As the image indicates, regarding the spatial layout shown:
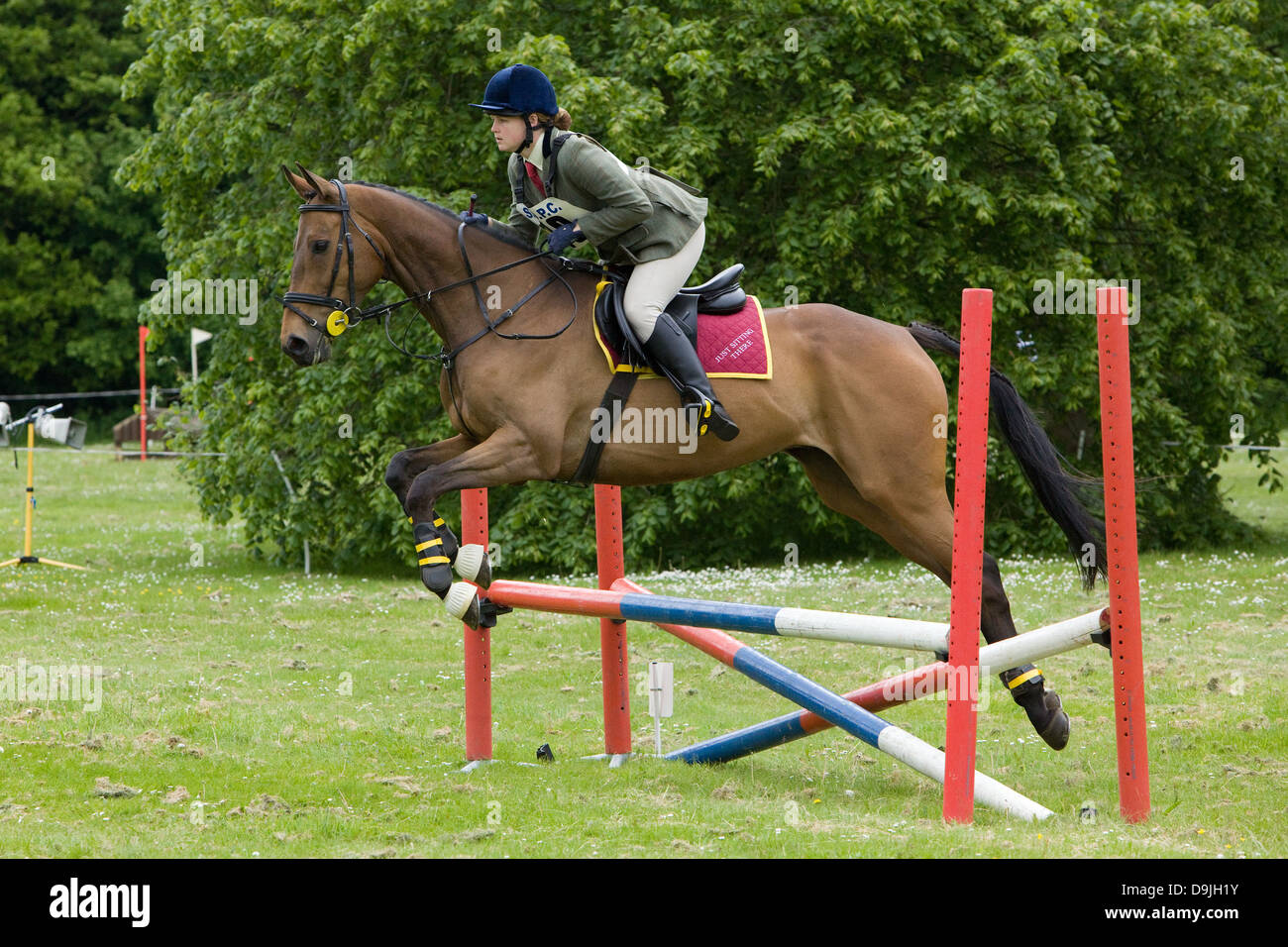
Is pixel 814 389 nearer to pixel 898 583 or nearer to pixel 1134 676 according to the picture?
pixel 1134 676

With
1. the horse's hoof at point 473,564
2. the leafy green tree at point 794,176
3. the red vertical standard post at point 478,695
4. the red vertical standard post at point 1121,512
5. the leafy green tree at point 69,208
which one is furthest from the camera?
the leafy green tree at point 69,208

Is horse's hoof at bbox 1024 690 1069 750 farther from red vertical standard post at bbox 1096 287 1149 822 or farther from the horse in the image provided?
red vertical standard post at bbox 1096 287 1149 822

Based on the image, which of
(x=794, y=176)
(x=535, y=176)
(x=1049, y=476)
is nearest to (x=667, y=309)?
(x=535, y=176)

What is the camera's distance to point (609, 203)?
6059mm

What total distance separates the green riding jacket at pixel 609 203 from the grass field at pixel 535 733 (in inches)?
93.8

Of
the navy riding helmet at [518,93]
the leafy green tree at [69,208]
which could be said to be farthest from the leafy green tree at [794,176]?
the leafy green tree at [69,208]

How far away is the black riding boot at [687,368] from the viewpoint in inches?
238

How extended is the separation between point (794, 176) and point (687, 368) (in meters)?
9.21

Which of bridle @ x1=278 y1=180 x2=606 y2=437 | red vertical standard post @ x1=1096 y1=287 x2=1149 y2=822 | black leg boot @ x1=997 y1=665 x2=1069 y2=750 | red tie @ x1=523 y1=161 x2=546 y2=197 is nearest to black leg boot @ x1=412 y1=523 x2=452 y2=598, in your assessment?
bridle @ x1=278 y1=180 x2=606 y2=437

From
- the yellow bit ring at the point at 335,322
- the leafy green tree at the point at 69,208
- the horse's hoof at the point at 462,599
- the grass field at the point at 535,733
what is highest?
the leafy green tree at the point at 69,208

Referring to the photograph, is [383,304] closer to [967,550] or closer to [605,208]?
[605,208]

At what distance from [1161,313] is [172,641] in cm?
1020

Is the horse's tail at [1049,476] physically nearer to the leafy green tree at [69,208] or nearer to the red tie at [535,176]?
the red tie at [535,176]

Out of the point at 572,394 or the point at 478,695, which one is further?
the point at 478,695
